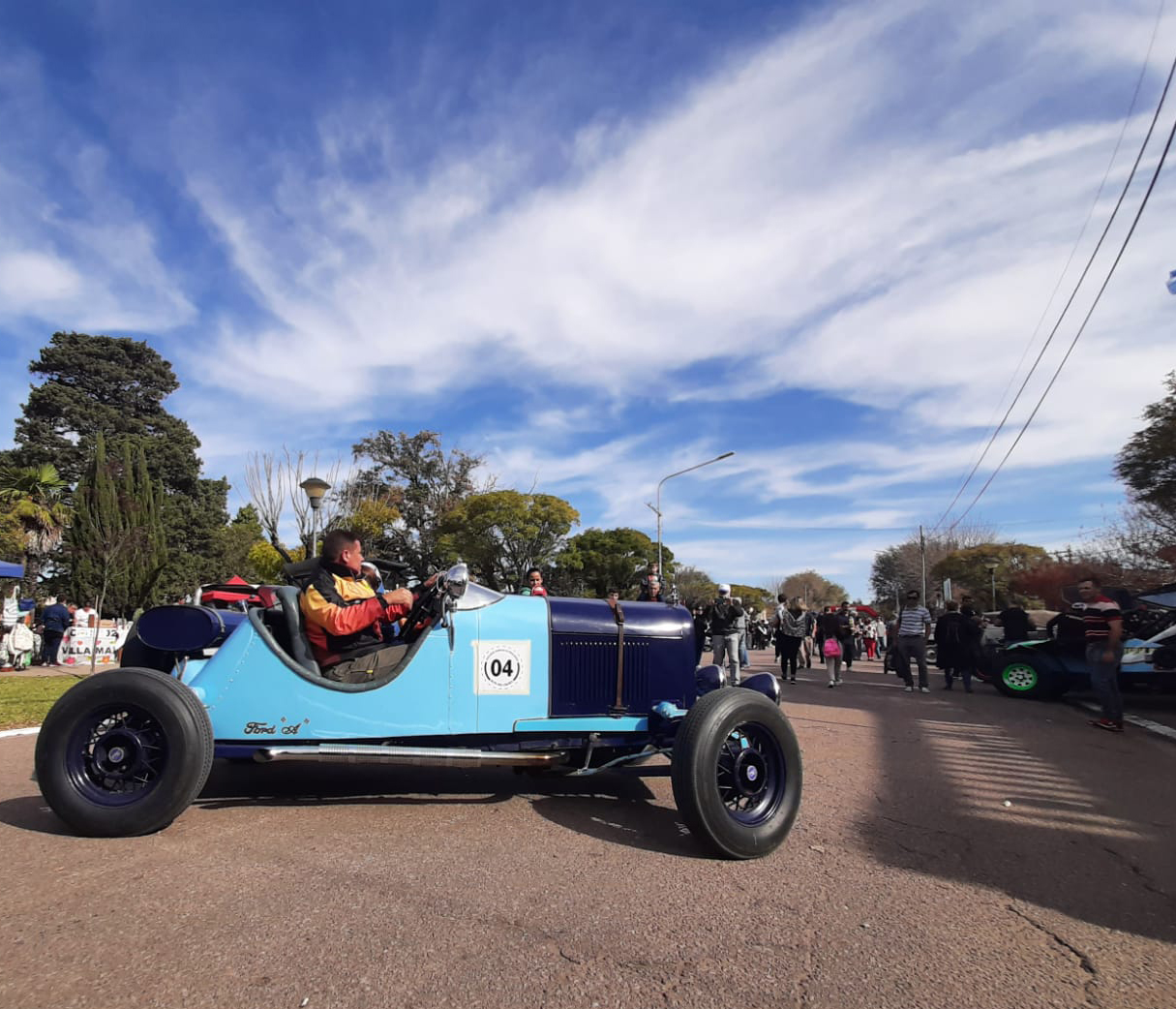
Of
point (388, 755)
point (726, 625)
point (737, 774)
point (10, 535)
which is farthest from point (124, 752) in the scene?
point (10, 535)

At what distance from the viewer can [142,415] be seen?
42719 mm

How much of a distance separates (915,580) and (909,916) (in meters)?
61.8

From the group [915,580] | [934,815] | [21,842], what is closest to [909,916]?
[934,815]

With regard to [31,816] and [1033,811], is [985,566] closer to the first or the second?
[1033,811]

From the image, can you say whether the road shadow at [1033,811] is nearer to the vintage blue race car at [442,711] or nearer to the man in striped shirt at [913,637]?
the vintage blue race car at [442,711]

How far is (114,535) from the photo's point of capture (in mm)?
18094

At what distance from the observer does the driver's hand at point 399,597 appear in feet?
13.2

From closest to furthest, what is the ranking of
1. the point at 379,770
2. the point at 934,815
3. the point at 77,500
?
the point at 934,815, the point at 379,770, the point at 77,500

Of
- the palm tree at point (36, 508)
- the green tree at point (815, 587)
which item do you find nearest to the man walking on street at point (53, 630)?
the palm tree at point (36, 508)

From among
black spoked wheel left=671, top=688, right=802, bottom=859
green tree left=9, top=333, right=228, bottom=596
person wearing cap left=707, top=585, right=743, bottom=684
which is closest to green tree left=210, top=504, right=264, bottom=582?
green tree left=9, top=333, right=228, bottom=596

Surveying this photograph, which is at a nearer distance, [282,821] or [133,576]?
[282,821]

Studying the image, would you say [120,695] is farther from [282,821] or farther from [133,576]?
[133,576]

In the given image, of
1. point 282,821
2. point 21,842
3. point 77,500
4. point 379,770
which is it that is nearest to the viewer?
point 21,842

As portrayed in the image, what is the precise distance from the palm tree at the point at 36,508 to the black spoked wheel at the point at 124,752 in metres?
23.8
